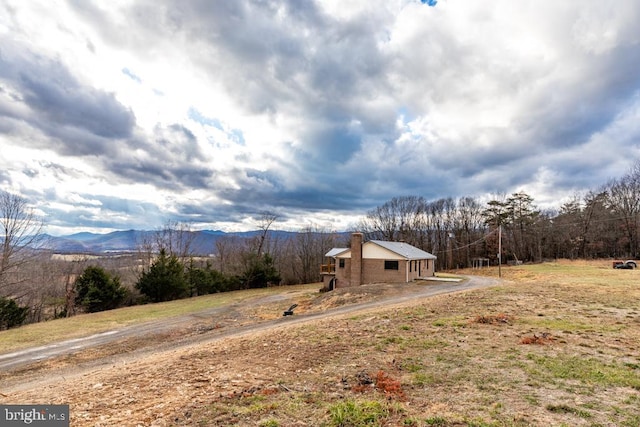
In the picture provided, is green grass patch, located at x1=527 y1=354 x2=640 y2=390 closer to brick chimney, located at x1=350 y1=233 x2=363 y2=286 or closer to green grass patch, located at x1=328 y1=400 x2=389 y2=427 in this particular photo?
green grass patch, located at x1=328 y1=400 x2=389 y2=427

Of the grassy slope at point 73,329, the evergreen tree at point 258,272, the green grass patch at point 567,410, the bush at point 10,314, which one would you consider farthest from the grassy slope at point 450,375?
the evergreen tree at point 258,272

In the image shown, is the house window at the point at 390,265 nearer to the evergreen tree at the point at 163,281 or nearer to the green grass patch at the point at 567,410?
the evergreen tree at the point at 163,281

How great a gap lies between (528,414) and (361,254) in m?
26.9

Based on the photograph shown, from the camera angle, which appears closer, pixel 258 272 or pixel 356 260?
pixel 356 260

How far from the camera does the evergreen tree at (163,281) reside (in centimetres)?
3472

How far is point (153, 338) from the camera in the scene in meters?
16.2

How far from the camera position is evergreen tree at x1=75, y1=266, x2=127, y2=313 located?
29.9m

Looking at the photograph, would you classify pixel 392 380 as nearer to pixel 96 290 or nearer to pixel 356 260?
pixel 356 260

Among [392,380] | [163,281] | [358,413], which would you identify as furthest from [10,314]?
[358,413]

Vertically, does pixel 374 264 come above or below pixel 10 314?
above

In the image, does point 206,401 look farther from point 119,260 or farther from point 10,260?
point 119,260

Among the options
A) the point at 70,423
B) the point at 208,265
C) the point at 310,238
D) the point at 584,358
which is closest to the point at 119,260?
the point at 208,265

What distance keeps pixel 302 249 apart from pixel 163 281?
2396cm

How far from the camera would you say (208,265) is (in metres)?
41.9
